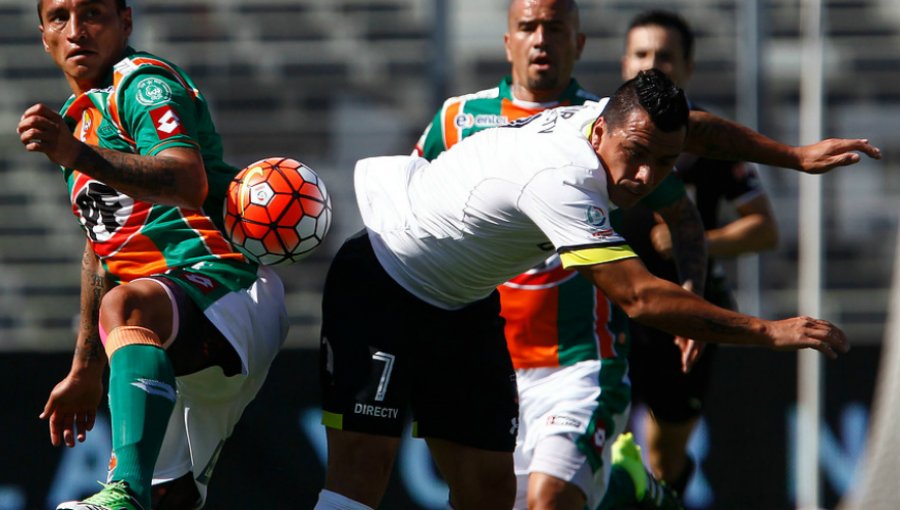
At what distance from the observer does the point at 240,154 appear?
1091cm

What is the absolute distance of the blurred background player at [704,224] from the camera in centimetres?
661

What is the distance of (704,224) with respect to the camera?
6.75 m

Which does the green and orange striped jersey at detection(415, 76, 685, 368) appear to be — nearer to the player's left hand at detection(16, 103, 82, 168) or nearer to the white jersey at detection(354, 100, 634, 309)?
the white jersey at detection(354, 100, 634, 309)

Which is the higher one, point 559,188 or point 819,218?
point 559,188

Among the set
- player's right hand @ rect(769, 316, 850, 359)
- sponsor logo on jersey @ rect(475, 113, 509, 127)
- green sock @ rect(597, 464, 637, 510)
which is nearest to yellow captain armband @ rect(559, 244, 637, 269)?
player's right hand @ rect(769, 316, 850, 359)

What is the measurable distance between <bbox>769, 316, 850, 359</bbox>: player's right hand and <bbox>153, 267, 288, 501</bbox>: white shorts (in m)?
1.81

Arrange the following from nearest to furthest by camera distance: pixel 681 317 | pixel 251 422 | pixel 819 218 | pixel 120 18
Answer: pixel 681 317 < pixel 120 18 < pixel 251 422 < pixel 819 218

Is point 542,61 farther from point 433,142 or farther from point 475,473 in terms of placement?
point 475,473

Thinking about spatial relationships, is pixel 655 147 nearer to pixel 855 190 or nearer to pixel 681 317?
pixel 681 317

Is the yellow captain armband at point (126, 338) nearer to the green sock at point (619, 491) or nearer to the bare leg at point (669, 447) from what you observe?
the green sock at point (619, 491)

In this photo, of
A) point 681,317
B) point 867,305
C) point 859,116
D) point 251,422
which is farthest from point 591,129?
point 859,116

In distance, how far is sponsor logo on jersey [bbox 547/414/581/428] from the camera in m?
5.74

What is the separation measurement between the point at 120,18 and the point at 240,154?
5.98 metres

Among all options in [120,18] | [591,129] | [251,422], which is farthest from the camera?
[251,422]
